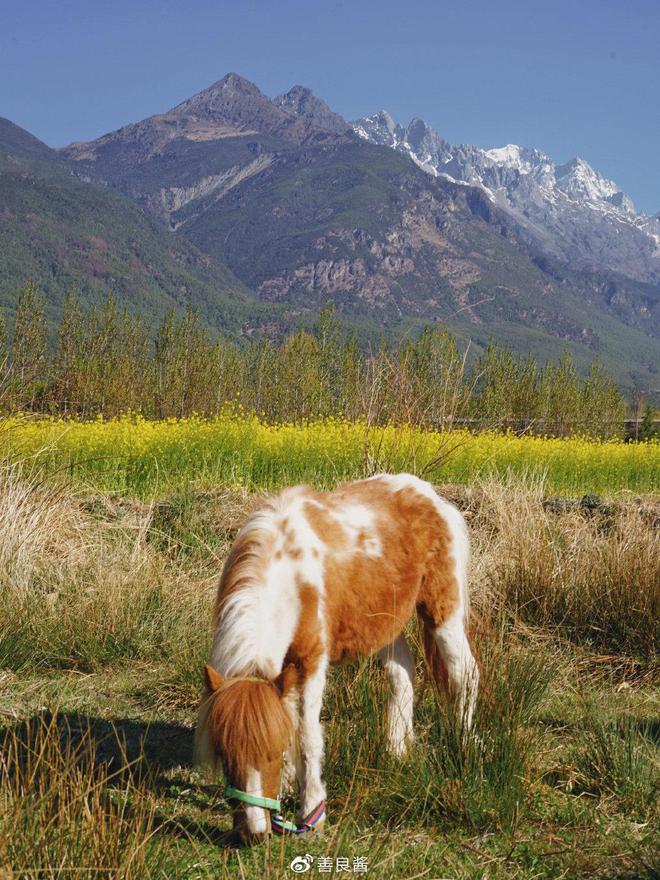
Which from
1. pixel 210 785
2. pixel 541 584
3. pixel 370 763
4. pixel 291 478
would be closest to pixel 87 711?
pixel 210 785

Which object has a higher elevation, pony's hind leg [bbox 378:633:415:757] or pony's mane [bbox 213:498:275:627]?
pony's mane [bbox 213:498:275:627]

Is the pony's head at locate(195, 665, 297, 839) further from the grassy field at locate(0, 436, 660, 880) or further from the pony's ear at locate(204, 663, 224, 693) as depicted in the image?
the grassy field at locate(0, 436, 660, 880)

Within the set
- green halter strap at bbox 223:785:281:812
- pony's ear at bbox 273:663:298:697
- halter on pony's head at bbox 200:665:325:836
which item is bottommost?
green halter strap at bbox 223:785:281:812

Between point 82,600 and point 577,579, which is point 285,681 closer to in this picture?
point 82,600

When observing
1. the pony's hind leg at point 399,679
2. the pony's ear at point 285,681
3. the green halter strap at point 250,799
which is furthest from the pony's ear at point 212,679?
the pony's hind leg at point 399,679

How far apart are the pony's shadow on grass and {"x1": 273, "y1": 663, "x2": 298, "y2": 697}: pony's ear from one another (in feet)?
2.28

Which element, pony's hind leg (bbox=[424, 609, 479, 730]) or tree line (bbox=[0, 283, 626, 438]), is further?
tree line (bbox=[0, 283, 626, 438])

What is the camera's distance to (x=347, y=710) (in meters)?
3.93

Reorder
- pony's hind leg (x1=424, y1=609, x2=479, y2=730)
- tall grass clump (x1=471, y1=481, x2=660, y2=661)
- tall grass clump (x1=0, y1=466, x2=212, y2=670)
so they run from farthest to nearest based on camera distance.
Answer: tall grass clump (x1=471, y1=481, x2=660, y2=661) < tall grass clump (x1=0, y1=466, x2=212, y2=670) < pony's hind leg (x1=424, y1=609, x2=479, y2=730)

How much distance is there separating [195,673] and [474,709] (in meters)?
1.76

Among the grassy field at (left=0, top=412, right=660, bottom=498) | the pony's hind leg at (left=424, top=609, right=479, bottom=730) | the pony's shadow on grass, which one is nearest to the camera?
the pony's shadow on grass

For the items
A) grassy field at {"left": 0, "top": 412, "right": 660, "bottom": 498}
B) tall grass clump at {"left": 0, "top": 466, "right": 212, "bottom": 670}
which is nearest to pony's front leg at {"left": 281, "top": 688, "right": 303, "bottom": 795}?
tall grass clump at {"left": 0, "top": 466, "right": 212, "bottom": 670}

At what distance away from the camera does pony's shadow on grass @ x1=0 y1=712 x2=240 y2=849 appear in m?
3.29

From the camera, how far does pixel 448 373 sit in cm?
672
